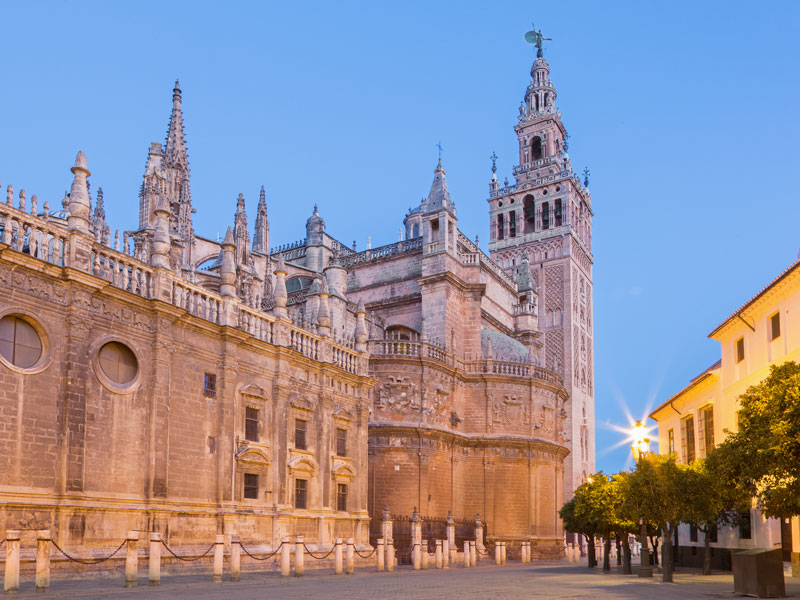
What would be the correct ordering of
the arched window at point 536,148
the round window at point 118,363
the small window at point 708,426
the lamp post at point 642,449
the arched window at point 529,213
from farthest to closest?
the arched window at point 536,148, the arched window at point 529,213, the small window at point 708,426, the lamp post at point 642,449, the round window at point 118,363

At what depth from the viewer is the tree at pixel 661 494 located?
23875 mm

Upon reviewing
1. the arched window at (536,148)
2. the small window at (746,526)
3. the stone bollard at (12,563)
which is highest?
the arched window at (536,148)

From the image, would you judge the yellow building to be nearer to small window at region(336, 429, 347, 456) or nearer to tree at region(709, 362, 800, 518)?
tree at region(709, 362, 800, 518)

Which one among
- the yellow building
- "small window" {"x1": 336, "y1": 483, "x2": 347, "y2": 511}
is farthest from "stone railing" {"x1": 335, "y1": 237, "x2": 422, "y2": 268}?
"small window" {"x1": 336, "y1": 483, "x2": 347, "y2": 511}

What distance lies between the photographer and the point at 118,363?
2095 cm

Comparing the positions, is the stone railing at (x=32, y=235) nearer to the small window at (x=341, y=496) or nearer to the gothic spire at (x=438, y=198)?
the small window at (x=341, y=496)

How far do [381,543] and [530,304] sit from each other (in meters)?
31.9

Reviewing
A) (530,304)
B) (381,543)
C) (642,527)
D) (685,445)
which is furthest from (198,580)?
(530,304)

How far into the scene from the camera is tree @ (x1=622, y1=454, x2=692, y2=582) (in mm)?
23875

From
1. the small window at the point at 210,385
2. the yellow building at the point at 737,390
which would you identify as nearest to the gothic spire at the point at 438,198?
the yellow building at the point at 737,390

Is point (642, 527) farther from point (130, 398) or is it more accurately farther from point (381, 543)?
point (130, 398)

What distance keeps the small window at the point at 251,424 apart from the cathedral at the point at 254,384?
64 mm

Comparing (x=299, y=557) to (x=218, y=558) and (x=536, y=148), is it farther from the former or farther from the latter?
(x=536, y=148)

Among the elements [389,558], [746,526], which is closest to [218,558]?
[389,558]
